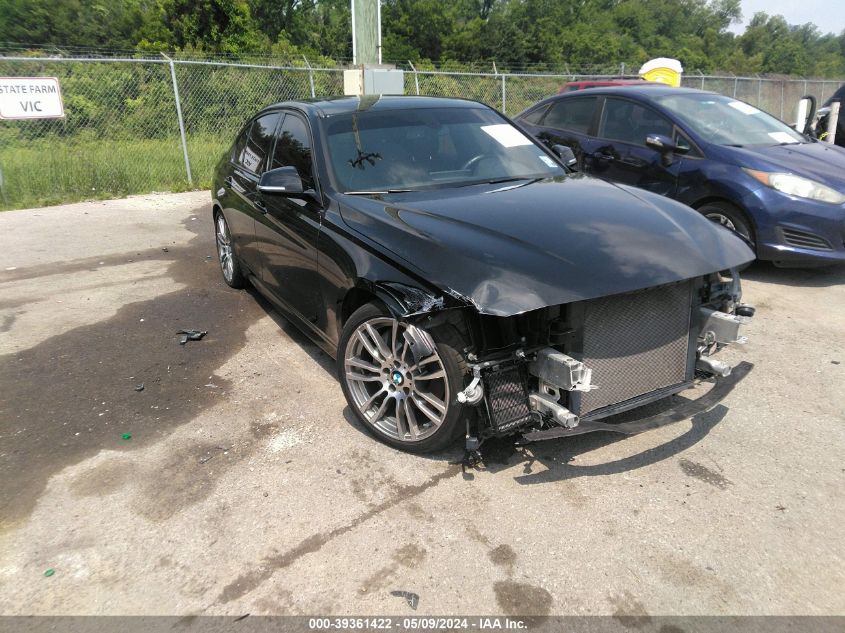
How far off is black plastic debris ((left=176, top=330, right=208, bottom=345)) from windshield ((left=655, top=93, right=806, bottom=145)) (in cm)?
495

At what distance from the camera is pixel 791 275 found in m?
5.96

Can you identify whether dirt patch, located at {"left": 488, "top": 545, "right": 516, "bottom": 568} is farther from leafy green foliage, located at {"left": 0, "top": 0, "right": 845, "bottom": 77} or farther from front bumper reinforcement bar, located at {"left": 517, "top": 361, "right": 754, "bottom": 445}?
leafy green foliage, located at {"left": 0, "top": 0, "right": 845, "bottom": 77}

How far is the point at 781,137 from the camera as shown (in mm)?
6363

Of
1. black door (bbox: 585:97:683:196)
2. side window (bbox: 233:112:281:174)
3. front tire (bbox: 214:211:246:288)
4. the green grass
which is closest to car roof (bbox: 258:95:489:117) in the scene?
side window (bbox: 233:112:281:174)

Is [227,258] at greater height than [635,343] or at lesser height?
lesser

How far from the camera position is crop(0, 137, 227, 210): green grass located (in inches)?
415

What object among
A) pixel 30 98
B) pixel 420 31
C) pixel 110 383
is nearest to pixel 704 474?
pixel 110 383

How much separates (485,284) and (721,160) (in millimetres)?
4155

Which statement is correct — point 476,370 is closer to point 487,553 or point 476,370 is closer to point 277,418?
point 487,553

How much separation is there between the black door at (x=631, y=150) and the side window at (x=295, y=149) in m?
3.42

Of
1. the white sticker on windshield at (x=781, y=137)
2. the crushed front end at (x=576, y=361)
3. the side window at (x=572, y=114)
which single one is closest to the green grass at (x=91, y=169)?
the side window at (x=572, y=114)

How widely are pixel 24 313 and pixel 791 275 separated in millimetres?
7028

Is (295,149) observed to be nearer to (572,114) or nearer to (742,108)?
(572,114)

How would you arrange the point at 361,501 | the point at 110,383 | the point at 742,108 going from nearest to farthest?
the point at 361,501, the point at 110,383, the point at 742,108
